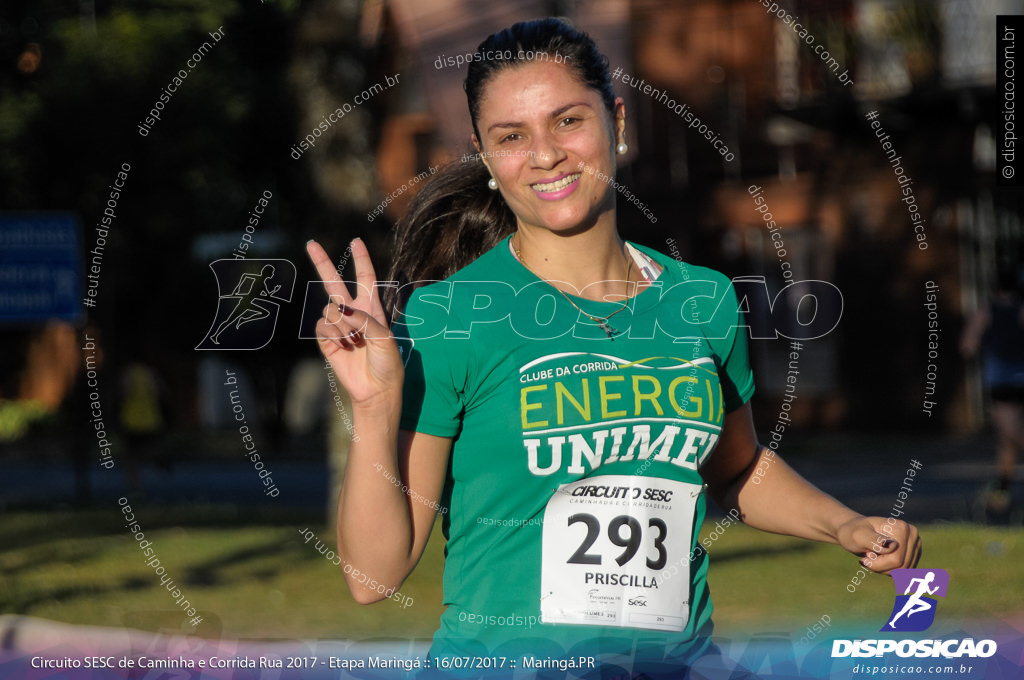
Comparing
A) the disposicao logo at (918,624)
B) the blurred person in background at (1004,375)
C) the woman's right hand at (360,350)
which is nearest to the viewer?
the woman's right hand at (360,350)

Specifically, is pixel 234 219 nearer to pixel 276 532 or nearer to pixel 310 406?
pixel 310 406

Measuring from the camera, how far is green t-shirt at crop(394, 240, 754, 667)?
6.53ft

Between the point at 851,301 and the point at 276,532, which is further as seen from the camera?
the point at 851,301

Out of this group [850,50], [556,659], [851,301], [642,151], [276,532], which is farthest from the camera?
[851,301]

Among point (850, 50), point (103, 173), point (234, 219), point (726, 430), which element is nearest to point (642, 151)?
point (850, 50)

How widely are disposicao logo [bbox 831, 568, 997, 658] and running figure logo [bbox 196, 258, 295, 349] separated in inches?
53.9

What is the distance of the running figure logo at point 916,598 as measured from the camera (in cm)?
238

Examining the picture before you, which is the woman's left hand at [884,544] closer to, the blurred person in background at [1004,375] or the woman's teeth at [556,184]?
the woman's teeth at [556,184]

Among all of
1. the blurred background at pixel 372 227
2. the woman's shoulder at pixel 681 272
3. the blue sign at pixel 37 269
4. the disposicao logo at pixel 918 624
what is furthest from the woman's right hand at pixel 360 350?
the blue sign at pixel 37 269

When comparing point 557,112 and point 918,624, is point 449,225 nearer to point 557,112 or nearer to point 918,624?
point 557,112

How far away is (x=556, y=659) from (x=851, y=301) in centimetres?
1479

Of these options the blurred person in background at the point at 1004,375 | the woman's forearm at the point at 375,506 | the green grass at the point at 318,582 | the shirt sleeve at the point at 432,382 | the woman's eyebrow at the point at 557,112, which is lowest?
the green grass at the point at 318,582

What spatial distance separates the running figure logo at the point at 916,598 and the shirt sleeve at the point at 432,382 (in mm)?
991

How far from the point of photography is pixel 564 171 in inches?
84.0
